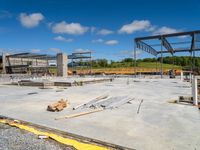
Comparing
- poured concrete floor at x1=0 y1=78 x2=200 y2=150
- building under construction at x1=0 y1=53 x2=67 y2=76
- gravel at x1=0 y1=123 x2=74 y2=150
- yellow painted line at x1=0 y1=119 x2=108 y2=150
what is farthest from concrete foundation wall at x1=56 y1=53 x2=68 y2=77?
gravel at x1=0 y1=123 x2=74 y2=150

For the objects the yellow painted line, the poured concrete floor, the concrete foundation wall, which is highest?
the concrete foundation wall

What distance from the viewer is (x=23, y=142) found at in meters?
4.35

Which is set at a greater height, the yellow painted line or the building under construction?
the building under construction

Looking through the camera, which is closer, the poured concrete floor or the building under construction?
the poured concrete floor

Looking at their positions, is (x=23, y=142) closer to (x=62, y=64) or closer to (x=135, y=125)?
(x=135, y=125)

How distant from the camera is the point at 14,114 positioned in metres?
6.91

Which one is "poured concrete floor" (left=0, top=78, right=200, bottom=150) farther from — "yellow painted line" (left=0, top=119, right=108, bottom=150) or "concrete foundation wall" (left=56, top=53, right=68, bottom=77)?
"concrete foundation wall" (left=56, top=53, right=68, bottom=77)

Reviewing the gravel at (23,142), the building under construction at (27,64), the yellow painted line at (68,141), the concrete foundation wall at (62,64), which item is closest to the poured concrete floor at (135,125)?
the yellow painted line at (68,141)

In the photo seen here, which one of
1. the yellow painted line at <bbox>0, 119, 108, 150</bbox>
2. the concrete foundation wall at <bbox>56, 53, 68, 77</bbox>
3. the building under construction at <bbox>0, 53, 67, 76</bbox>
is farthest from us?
the building under construction at <bbox>0, 53, 67, 76</bbox>

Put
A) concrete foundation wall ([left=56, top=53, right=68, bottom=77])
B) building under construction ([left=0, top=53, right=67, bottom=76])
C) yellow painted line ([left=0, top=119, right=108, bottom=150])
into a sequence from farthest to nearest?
building under construction ([left=0, top=53, right=67, bottom=76]), concrete foundation wall ([left=56, top=53, right=68, bottom=77]), yellow painted line ([left=0, top=119, right=108, bottom=150])

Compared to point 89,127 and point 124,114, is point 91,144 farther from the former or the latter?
point 124,114

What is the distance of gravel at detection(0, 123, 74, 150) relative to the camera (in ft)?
13.4

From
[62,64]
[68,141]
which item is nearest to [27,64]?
[62,64]

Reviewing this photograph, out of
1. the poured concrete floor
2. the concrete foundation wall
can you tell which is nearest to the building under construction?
the concrete foundation wall
